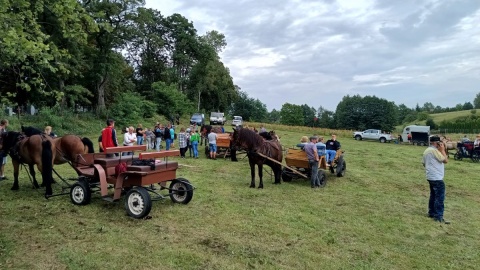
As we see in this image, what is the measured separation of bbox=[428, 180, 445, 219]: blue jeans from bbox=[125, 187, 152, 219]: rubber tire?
6192 mm

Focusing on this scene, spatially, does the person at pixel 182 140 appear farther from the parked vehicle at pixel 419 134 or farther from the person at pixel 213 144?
the parked vehicle at pixel 419 134

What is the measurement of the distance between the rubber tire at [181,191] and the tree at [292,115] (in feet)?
323

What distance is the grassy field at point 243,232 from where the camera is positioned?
4.98 metres

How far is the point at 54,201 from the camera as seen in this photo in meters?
7.65

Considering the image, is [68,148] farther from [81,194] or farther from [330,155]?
[330,155]

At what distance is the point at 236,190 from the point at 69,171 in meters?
6.54

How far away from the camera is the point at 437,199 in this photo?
7.55 meters

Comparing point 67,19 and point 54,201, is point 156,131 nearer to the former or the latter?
point 54,201

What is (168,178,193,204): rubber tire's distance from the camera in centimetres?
766

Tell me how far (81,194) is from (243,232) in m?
3.81

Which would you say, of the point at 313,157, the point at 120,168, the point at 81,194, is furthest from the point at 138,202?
the point at 313,157

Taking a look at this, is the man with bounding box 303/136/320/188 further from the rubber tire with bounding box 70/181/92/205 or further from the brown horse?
the brown horse

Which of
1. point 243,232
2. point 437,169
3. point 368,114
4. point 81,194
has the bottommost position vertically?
point 243,232

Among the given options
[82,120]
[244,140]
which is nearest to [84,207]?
[244,140]
